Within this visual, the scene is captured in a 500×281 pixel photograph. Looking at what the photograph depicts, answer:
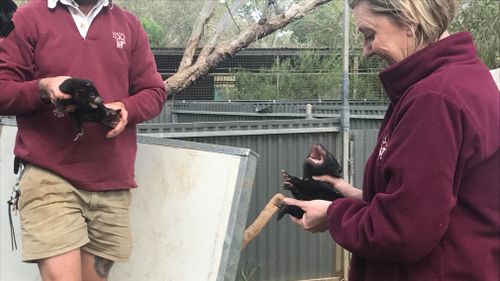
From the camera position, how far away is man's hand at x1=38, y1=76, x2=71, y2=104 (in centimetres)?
240

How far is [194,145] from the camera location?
120 inches

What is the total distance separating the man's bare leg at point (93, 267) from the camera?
9.10 feet

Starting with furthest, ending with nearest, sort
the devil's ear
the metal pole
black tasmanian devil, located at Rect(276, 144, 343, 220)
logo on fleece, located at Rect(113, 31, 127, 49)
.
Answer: the metal pole < logo on fleece, located at Rect(113, 31, 127, 49) < the devil's ear < black tasmanian devil, located at Rect(276, 144, 343, 220)

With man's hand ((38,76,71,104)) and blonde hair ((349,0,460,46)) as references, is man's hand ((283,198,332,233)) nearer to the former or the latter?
blonde hair ((349,0,460,46))

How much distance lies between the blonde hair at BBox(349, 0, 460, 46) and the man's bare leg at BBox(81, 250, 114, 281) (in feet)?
5.65

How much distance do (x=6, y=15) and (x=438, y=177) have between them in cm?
172

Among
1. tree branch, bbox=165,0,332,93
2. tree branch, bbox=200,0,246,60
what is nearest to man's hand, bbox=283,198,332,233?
tree branch, bbox=165,0,332,93

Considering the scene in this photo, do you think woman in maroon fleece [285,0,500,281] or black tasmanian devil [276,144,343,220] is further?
black tasmanian devil [276,144,343,220]

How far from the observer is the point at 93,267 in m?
2.80

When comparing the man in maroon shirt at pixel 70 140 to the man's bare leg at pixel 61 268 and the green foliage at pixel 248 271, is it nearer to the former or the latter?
the man's bare leg at pixel 61 268

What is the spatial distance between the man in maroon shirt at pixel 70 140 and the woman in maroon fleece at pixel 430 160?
132cm

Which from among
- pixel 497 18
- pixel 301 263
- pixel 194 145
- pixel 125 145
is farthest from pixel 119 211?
pixel 497 18

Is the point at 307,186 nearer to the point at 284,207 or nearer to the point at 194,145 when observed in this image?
the point at 284,207

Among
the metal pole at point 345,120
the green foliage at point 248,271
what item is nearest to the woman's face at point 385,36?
the metal pole at point 345,120
